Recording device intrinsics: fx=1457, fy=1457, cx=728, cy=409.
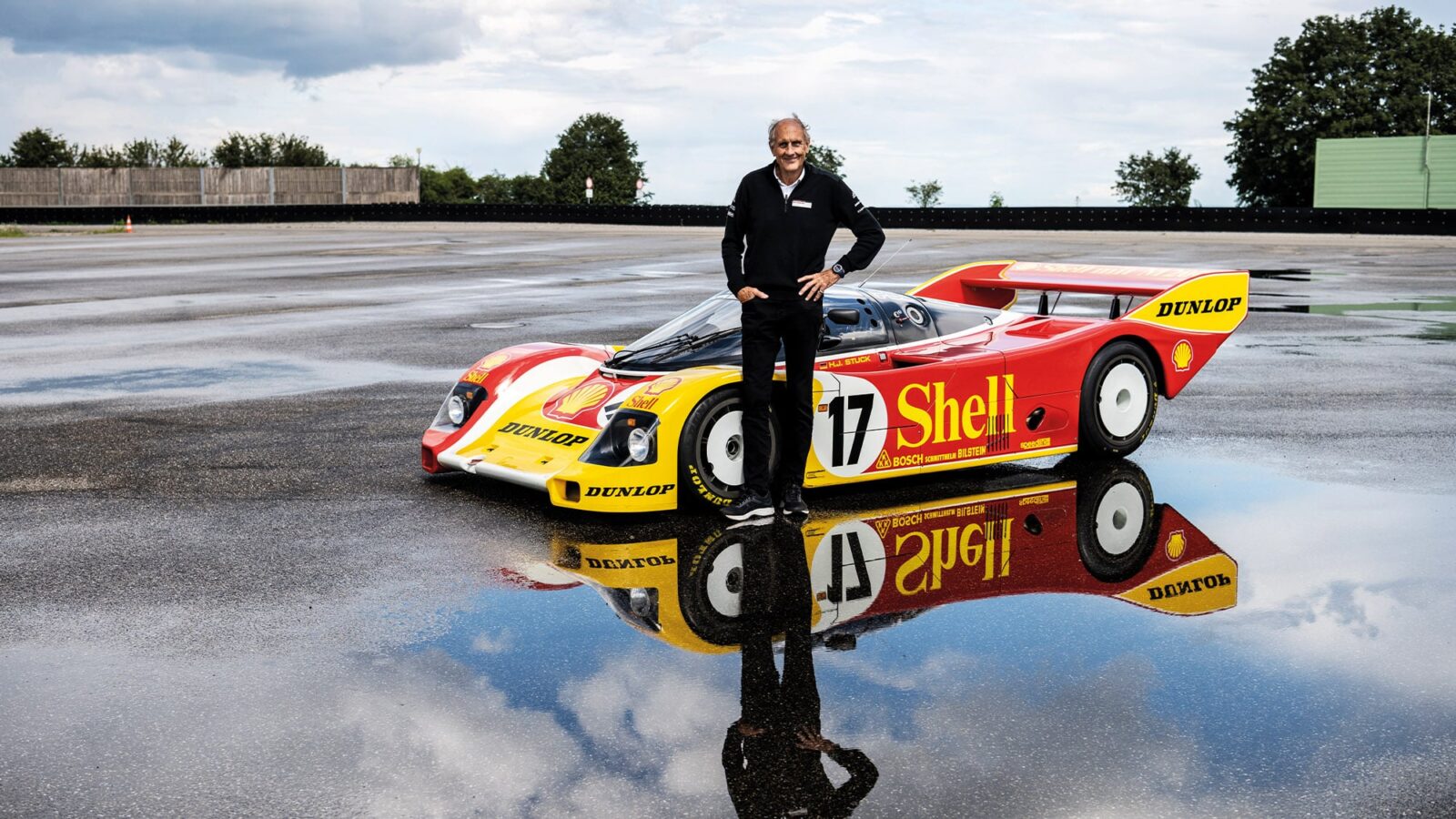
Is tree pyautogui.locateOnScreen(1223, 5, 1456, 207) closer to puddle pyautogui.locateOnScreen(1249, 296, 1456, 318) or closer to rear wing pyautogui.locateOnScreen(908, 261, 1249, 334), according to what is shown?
puddle pyautogui.locateOnScreen(1249, 296, 1456, 318)

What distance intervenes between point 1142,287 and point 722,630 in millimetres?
4522

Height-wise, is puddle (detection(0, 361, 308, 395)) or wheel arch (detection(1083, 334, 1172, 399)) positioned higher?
wheel arch (detection(1083, 334, 1172, 399))

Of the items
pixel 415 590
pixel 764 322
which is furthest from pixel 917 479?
pixel 415 590

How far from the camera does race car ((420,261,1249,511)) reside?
6.69 m

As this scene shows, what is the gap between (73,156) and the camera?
313 ft

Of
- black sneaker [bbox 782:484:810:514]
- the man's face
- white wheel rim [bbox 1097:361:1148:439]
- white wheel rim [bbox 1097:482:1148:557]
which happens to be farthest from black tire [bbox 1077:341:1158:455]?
the man's face

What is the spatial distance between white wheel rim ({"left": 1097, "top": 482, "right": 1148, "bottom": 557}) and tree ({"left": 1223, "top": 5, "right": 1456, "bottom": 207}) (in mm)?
70270

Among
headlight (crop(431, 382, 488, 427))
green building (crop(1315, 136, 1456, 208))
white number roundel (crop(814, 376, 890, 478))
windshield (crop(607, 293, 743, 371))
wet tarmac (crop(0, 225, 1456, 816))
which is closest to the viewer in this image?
wet tarmac (crop(0, 225, 1456, 816))

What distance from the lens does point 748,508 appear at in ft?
22.0

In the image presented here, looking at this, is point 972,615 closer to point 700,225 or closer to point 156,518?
point 156,518

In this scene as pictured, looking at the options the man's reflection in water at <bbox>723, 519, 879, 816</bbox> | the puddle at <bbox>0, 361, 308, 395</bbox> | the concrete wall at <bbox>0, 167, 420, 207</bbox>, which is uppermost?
the concrete wall at <bbox>0, 167, 420, 207</bbox>

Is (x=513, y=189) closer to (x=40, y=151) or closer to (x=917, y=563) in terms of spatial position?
(x=40, y=151)

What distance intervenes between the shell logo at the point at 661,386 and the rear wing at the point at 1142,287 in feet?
8.62

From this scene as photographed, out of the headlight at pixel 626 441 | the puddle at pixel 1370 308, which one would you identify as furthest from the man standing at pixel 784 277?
the puddle at pixel 1370 308
